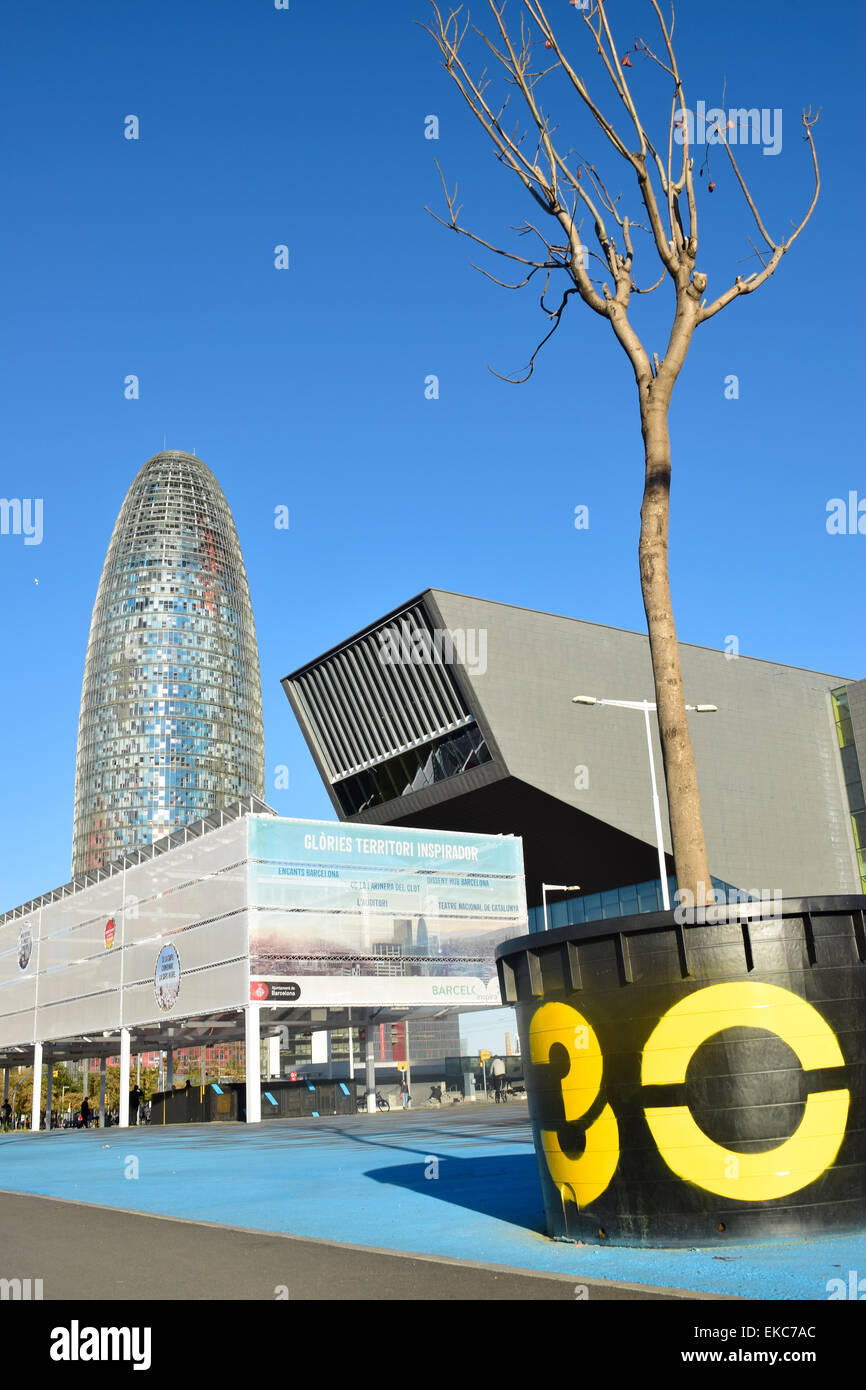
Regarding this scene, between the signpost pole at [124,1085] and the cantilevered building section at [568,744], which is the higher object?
the cantilevered building section at [568,744]

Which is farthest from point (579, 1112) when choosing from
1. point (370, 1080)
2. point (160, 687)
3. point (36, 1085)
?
point (160, 687)

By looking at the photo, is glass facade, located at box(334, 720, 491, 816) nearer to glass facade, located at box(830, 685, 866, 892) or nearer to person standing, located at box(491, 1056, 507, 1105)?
person standing, located at box(491, 1056, 507, 1105)

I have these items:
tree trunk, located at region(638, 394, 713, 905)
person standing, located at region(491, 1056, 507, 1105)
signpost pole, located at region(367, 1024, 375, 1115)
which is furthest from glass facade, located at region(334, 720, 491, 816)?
tree trunk, located at region(638, 394, 713, 905)

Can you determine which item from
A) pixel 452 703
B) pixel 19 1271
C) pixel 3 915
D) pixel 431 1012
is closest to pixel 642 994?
pixel 19 1271

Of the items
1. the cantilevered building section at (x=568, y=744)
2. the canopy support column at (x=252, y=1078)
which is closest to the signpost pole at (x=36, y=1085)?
the cantilevered building section at (x=568, y=744)

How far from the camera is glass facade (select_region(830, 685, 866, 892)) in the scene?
58.8 meters

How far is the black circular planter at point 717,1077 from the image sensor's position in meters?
6.66

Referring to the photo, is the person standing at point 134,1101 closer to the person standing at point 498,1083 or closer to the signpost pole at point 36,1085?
the signpost pole at point 36,1085

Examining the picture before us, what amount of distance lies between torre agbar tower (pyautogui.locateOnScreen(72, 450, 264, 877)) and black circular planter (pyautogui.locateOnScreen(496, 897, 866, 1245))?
17584cm

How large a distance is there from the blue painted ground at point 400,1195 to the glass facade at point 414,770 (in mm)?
24352

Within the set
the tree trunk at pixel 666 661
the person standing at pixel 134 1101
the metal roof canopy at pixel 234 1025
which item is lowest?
the person standing at pixel 134 1101

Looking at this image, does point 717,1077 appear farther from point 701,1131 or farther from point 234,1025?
point 234,1025

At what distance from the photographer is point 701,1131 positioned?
6.74 metres

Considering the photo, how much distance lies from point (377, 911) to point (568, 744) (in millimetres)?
11978
